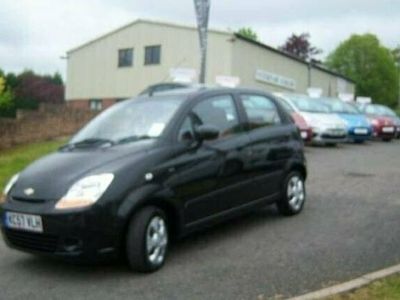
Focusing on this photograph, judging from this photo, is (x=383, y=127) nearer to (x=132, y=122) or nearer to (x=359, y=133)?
(x=359, y=133)

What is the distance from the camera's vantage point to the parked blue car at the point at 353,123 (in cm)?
2112

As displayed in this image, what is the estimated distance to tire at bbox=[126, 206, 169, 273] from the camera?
6086 mm

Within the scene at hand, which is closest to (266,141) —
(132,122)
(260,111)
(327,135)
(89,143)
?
(260,111)

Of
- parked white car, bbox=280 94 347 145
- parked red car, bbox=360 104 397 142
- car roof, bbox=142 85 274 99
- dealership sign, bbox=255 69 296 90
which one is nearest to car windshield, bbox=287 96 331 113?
parked white car, bbox=280 94 347 145

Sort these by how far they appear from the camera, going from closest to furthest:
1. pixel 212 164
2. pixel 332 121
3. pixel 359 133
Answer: pixel 212 164, pixel 332 121, pixel 359 133

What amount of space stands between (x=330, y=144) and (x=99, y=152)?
14.4m

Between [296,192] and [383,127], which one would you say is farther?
[383,127]

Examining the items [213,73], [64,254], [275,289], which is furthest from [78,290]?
[213,73]

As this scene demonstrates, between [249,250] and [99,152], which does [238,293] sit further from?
[99,152]

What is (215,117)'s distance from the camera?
7.43 meters

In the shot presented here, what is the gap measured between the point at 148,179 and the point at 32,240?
1160 millimetres

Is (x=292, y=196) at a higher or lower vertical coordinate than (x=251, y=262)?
higher

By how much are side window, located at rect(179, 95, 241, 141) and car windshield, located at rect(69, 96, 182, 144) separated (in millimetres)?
201

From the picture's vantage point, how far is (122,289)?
19.1 ft
